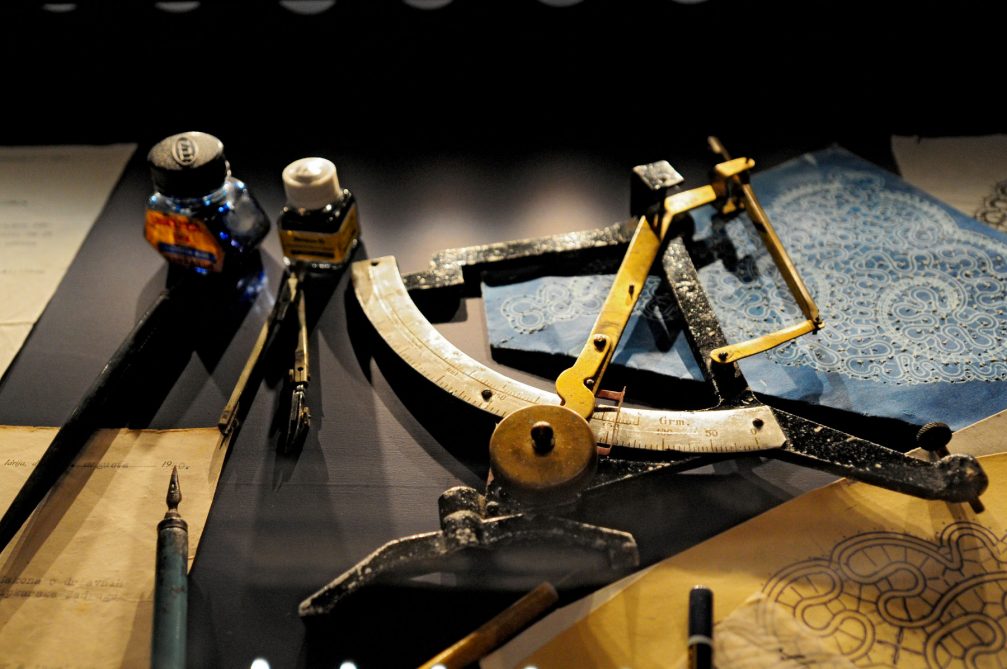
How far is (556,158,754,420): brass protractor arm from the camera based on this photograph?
1050mm

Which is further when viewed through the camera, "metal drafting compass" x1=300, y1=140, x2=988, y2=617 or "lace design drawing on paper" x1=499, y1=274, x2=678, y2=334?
"lace design drawing on paper" x1=499, y1=274, x2=678, y2=334

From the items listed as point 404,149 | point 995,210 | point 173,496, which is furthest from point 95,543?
point 995,210

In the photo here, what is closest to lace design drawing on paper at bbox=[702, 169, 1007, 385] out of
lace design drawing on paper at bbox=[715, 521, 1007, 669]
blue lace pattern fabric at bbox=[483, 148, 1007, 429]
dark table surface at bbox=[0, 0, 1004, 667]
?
blue lace pattern fabric at bbox=[483, 148, 1007, 429]

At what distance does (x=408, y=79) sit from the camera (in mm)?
1636

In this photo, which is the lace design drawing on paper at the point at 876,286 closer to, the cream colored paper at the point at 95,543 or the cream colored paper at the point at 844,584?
the cream colored paper at the point at 844,584

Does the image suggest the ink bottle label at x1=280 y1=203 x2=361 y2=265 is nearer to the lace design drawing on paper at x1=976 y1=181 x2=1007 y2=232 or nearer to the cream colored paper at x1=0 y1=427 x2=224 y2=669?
the cream colored paper at x1=0 y1=427 x2=224 y2=669

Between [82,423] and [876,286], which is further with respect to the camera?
[876,286]

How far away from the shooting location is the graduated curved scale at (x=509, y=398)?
101cm

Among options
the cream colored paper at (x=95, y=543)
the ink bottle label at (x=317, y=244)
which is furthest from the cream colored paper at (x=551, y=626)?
the ink bottle label at (x=317, y=244)

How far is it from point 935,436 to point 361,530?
67 centimetres

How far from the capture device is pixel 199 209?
1265mm

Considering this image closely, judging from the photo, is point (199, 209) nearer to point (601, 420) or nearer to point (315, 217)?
point (315, 217)

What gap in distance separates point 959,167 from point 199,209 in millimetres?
1197

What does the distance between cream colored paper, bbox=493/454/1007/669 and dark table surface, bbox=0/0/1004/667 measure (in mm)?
45
